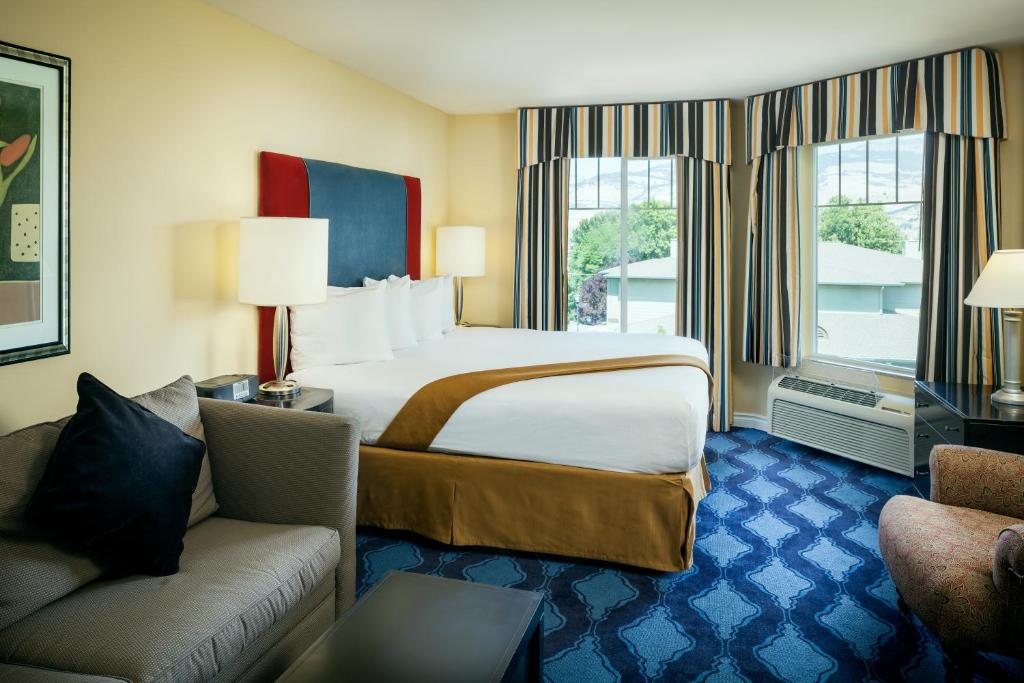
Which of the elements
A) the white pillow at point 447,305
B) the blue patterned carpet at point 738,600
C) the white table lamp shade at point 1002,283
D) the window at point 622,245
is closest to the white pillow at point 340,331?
the blue patterned carpet at point 738,600

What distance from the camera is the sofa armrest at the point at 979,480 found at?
2334mm

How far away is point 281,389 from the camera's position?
301 cm

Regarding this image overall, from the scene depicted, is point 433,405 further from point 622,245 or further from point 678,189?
point 678,189

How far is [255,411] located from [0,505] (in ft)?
2.53

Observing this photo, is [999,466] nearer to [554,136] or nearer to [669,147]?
[669,147]

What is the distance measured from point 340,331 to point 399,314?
23.1 inches

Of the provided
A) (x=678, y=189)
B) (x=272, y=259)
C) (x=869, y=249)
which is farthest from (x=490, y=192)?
(x=272, y=259)

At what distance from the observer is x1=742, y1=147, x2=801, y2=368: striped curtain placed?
484 centimetres

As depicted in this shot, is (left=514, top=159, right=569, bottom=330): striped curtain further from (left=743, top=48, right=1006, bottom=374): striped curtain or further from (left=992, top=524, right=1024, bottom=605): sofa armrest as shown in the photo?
(left=992, top=524, right=1024, bottom=605): sofa armrest

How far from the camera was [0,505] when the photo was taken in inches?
65.4

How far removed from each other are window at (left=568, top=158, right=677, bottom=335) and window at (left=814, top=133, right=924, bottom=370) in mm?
1091

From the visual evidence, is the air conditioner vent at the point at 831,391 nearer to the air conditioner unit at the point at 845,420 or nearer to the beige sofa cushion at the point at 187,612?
the air conditioner unit at the point at 845,420

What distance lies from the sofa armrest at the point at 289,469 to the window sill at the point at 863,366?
144 inches

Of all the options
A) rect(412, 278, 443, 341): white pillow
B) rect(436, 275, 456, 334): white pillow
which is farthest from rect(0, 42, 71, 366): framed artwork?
rect(436, 275, 456, 334): white pillow
